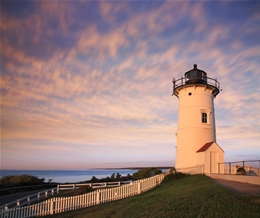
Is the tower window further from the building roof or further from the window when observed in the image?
the building roof

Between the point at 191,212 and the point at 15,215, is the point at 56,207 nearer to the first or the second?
the point at 15,215

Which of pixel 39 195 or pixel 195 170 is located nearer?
pixel 39 195

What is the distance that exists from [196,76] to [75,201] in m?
15.7

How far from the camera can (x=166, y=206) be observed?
891cm

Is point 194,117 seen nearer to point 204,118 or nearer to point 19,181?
point 204,118

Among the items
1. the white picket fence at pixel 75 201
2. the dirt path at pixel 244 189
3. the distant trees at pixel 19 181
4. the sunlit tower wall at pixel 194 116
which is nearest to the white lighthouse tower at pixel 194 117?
the sunlit tower wall at pixel 194 116

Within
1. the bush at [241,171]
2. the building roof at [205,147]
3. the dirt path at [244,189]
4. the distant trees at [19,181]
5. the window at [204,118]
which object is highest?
the window at [204,118]

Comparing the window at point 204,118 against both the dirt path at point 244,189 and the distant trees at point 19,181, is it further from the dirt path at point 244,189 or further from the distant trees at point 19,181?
the distant trees at point 19,181

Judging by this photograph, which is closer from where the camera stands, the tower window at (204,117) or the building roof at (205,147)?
the building roof at (205,147)

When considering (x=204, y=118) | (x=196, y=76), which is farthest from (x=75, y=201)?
(x=196, y=76)

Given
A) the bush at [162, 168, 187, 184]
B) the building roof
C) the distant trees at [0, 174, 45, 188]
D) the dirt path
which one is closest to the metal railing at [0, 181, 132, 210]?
the bush at [162, 168, 187, 184]

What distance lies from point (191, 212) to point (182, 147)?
50.0 ft

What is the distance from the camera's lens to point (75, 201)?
525 inches

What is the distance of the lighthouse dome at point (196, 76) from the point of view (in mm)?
22842
